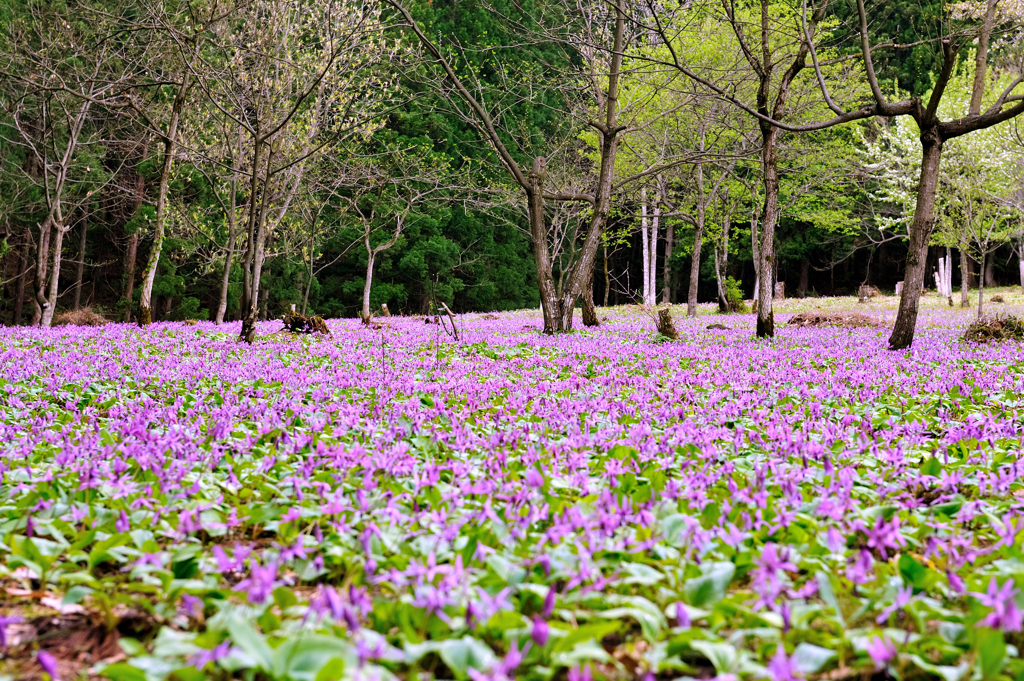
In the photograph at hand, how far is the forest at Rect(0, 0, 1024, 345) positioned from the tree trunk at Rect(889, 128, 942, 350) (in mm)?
62

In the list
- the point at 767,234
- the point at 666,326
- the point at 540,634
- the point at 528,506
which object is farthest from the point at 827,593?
Answer: the point at 767,234

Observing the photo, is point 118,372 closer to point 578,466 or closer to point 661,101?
point 578,466

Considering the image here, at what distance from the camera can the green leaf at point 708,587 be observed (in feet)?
7.42

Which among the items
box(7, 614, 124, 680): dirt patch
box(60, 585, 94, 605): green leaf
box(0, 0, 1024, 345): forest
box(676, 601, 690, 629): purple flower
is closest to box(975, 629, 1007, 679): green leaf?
box(676, 601, 690, 629): purple flower

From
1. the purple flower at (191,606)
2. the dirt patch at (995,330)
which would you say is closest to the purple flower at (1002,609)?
the purple flower at (191,606)

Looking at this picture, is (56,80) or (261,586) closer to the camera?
(261,586)

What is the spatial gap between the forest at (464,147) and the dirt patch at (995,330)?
2.36 metres

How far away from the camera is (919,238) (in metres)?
10.6

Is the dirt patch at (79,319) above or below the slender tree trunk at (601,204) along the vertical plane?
below

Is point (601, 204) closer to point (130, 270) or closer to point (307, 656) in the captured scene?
point (307, 656)

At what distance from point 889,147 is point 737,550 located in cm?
4310

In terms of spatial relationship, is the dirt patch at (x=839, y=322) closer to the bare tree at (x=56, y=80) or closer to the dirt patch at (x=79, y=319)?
the bare tree at (x=56, y=80)

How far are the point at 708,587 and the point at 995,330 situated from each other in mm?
13147

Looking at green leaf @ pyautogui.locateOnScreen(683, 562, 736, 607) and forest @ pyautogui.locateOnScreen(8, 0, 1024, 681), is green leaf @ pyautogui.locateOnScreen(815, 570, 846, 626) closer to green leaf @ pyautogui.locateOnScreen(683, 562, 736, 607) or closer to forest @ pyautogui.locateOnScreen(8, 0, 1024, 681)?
forest @ pyautogui.locateOnScreen(8, 0, 1024, 681)
